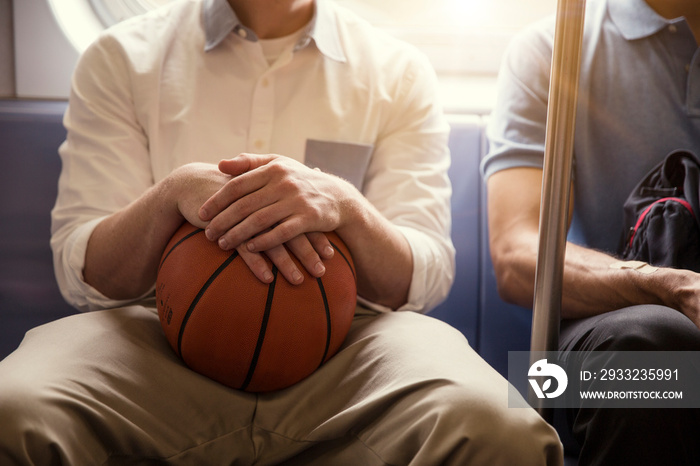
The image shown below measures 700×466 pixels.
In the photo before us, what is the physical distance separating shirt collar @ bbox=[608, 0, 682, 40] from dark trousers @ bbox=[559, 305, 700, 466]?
0.69 m

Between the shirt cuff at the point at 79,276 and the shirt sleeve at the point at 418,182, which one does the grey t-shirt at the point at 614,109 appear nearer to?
the shirt sleeve at the point at 418,182

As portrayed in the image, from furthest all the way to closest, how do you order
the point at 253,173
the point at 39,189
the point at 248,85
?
1. the point at 39,189
2. the point at 248,85
3. the point at 253,173

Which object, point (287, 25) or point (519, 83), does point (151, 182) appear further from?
point (519, 83)

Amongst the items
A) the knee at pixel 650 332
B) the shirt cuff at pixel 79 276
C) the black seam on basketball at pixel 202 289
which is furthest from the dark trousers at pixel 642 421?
the shirt cuff at pixel 79 276

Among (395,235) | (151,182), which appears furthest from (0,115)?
(395,235)

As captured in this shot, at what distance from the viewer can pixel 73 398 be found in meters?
0.86

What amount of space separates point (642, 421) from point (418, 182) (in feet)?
2.01

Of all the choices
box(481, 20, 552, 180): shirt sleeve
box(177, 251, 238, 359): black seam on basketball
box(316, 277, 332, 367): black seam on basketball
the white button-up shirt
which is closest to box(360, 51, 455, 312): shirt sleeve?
the white button-up shirt

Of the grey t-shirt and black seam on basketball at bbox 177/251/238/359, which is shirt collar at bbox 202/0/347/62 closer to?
the grey t-shirt

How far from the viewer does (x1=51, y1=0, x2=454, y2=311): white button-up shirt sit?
1.29 m

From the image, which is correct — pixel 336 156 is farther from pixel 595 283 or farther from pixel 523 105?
pixel 595 283

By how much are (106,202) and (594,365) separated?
91cm
